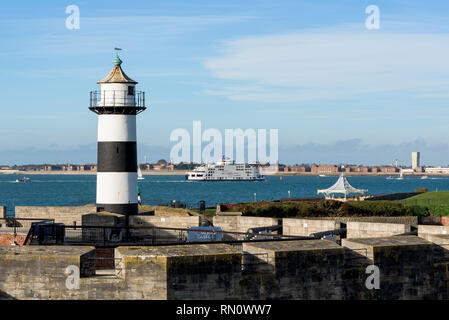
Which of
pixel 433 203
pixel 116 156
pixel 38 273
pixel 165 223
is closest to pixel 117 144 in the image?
pixel 116 156

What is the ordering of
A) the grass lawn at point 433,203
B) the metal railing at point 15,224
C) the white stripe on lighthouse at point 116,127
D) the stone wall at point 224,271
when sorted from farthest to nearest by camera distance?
the grass lawn at point 433,203, the white stripe on lighthouse at point 116,127, the metal railing at point 15,224, the stone wall at point 224,271

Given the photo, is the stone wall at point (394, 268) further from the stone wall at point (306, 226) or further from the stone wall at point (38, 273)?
the stone wall at point (306, 226)

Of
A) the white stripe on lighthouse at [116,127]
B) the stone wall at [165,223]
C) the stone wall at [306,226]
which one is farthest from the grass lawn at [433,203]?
the white stripe on lighthouse at [116,127]

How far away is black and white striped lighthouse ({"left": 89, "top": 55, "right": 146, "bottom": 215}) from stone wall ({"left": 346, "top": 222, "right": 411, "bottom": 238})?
11.9 metres

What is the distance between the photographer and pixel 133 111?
32.3 m

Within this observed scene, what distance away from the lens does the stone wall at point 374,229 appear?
23.1 m

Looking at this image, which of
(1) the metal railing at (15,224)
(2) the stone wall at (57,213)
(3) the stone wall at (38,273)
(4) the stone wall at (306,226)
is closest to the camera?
(3) the stone wall at (38,273)

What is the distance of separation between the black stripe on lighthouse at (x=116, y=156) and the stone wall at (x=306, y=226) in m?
9.43

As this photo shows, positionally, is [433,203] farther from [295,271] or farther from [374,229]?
[295,271]

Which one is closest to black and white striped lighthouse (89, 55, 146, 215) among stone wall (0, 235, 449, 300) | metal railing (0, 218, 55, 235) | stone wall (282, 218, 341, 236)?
metal railing (0, 218, 55, 235)

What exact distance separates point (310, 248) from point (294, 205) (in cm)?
2465

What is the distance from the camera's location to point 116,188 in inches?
1261

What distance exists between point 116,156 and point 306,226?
35.3 ft
